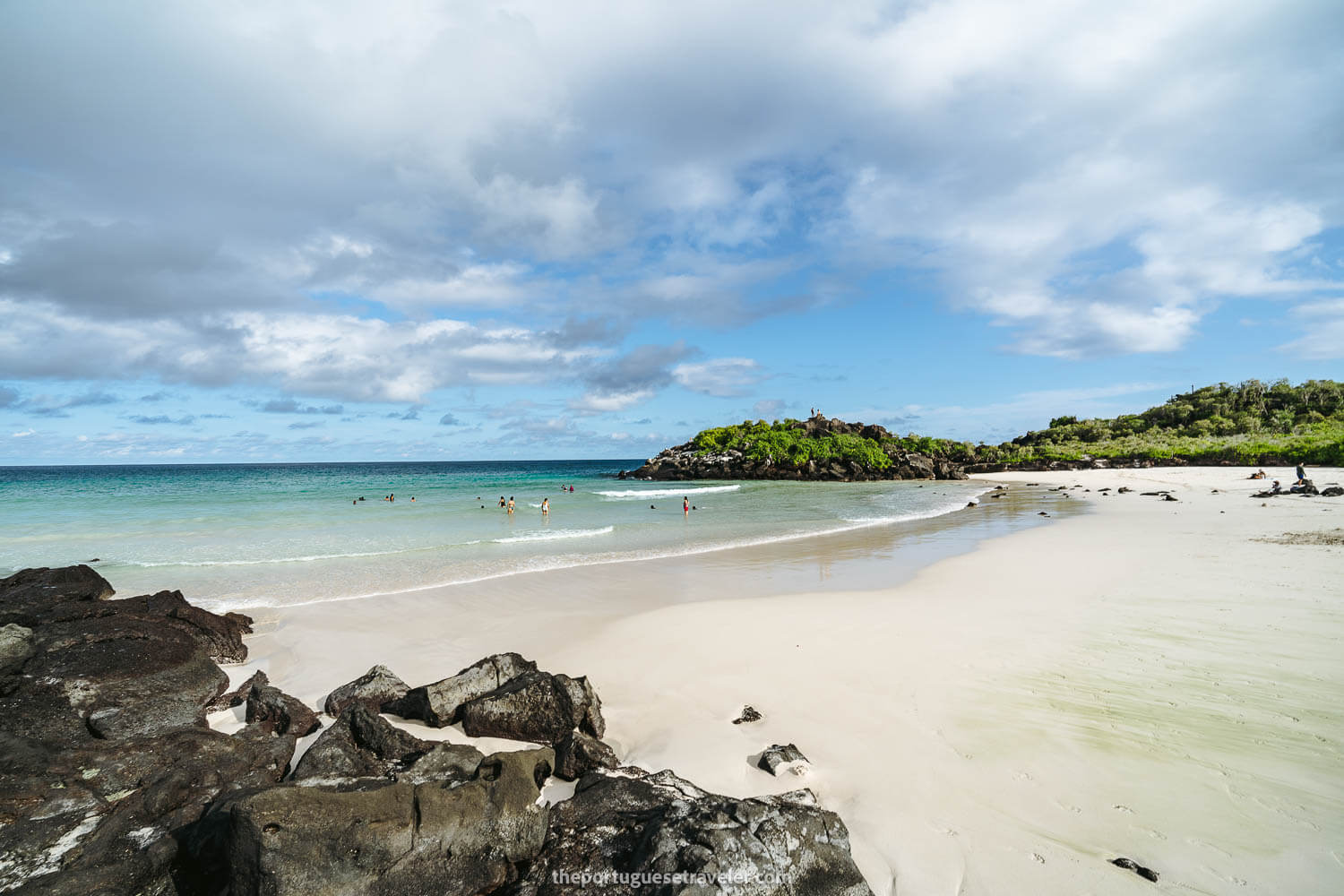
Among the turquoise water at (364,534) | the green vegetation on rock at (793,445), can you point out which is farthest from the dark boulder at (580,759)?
the green vegetation on rock at (793,445)

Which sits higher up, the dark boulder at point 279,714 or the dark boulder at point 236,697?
the dark boulder at point 279,714

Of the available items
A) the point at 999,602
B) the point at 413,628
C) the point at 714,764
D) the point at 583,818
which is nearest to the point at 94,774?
the point at 583,818

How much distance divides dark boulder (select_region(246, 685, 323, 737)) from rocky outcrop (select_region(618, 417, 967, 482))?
58.1 metres

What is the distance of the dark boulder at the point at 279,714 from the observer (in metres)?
5.47

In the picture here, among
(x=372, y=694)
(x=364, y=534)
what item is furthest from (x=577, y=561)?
(x=364, y=534)

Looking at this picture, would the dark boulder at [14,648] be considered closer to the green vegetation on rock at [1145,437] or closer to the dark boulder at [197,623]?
the dark boulder at [197,623]

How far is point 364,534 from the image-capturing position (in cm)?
2222

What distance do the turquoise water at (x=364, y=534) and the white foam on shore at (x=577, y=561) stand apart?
3.0 inches

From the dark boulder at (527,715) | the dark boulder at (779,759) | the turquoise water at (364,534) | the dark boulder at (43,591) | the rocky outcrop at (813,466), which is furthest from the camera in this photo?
the rocky outcrop at (813,466)

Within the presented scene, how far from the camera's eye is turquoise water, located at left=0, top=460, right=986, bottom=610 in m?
14.2

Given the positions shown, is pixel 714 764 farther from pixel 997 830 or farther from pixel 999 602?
pixel 999 602

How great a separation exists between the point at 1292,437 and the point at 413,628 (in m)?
67.3

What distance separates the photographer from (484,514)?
1194 inches

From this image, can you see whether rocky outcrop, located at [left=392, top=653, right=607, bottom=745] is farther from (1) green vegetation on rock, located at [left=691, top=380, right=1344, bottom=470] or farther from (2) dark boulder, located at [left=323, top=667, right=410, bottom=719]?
(1) green vegetation on rock, located at [left=691, top=380, right=1344, bottom=470]
